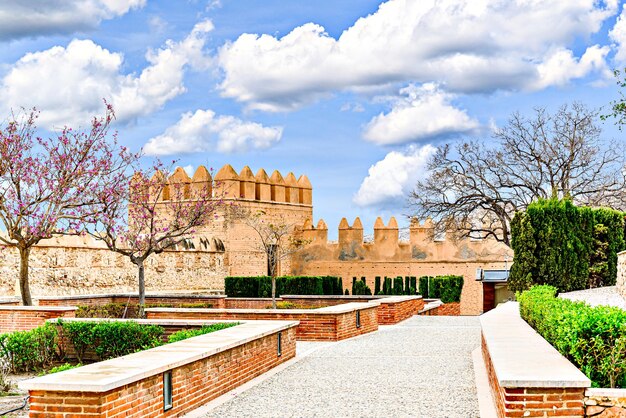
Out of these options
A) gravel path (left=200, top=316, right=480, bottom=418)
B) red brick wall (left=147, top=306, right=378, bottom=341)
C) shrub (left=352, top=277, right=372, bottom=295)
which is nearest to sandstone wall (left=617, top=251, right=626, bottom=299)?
gravel path (left=200, top=316, right=480, bottom=418)

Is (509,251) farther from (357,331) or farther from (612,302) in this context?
(357,331)

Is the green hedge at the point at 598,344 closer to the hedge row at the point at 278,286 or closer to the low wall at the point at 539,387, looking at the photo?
the low wall at the point at 539,387

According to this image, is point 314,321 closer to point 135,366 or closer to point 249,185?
point 135,366

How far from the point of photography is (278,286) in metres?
29.7

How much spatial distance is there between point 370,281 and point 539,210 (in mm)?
14922

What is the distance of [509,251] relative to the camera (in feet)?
113

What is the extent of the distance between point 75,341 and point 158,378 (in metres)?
5.74

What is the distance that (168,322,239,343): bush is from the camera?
10.7 metres

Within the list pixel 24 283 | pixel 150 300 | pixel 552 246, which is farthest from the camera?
pixel 150 300

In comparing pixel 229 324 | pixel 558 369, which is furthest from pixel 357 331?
pixel 558 369

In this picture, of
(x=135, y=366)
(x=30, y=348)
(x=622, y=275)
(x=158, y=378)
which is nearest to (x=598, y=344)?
(x=158, y=378)

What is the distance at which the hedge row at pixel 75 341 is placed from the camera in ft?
38.7

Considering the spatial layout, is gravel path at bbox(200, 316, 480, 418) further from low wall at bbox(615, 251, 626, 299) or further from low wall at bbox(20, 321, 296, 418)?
low wall at bbox(615, 251, 626, 299)

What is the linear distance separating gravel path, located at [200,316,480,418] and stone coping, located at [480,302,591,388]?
0.71 m
